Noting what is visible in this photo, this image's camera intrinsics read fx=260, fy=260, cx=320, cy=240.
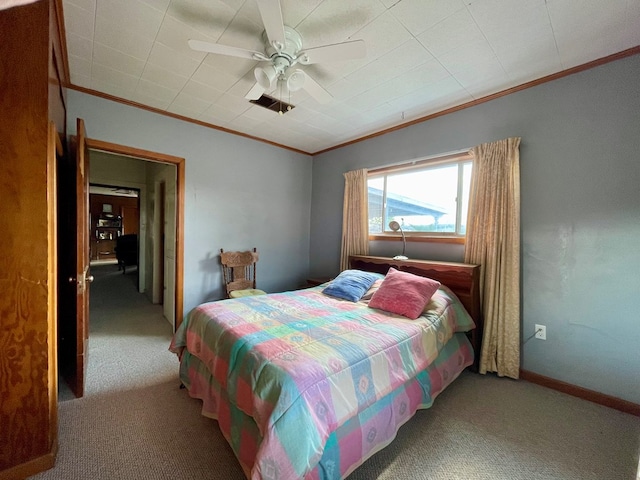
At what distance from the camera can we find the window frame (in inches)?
107

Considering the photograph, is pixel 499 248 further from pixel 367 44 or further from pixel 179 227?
pixel 179 227

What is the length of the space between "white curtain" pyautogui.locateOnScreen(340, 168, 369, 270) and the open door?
273cm

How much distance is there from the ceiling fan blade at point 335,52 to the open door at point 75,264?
177 centimetres

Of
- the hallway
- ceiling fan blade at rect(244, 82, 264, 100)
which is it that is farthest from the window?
the hallway

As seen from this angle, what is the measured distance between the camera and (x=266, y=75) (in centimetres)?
179

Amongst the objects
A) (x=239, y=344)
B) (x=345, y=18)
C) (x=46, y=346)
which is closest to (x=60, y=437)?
(x=46, y=346)

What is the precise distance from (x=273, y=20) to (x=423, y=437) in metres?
2.57

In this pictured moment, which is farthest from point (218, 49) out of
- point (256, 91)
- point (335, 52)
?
point (335, 52)

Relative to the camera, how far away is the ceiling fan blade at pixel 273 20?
4.14ft

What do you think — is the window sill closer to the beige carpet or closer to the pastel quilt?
the pastel quilt

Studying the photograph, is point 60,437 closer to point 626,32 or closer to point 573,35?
point 573,35

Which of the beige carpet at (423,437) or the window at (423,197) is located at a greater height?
the window at (423,197)

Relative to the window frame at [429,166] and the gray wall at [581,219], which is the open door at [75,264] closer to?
the window frame at [429,166]

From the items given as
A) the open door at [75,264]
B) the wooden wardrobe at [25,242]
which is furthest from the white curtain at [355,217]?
the wooden wardrobe at [25,242]
